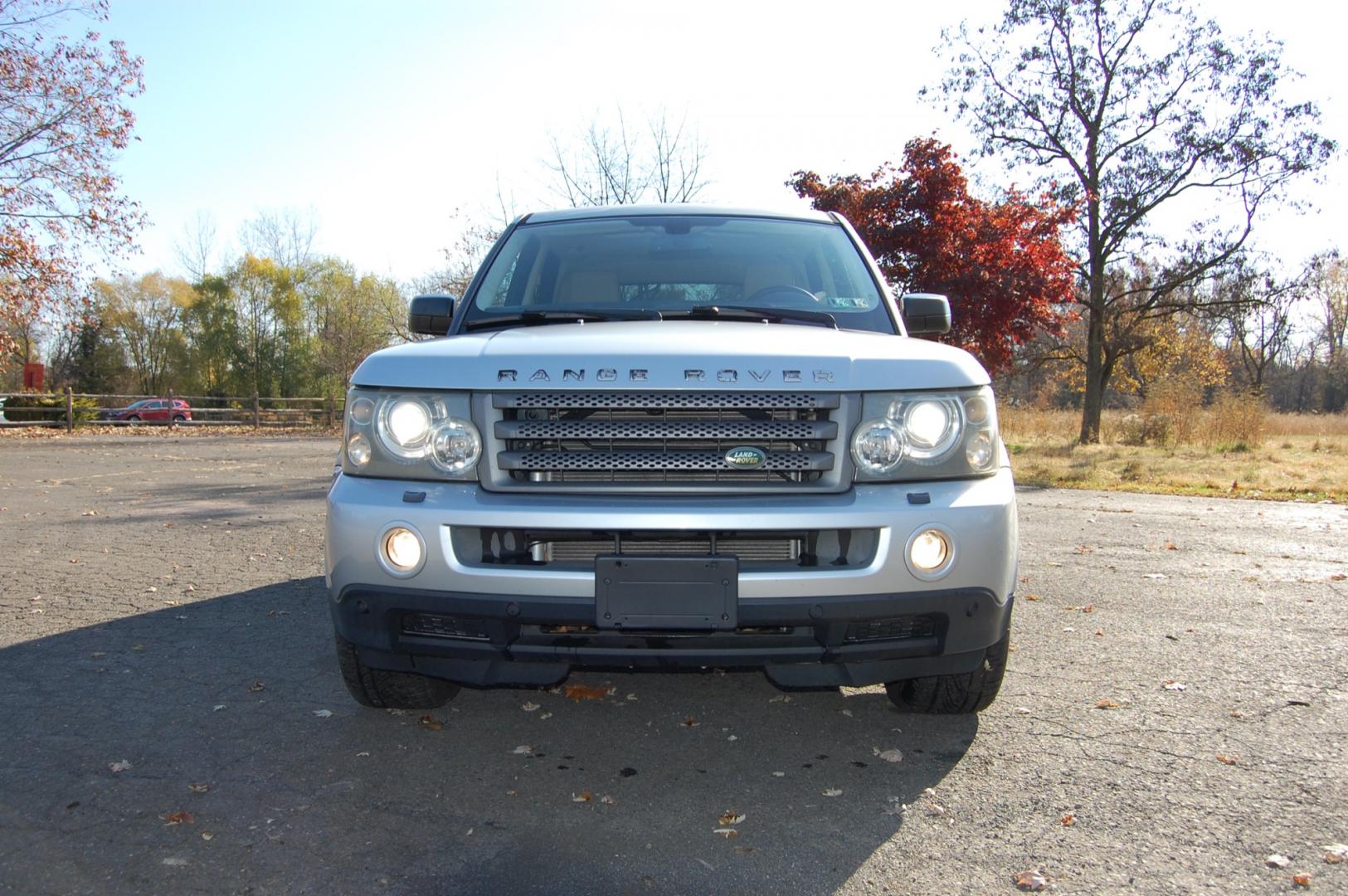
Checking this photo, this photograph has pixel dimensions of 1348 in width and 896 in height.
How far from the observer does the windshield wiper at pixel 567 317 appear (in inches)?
138

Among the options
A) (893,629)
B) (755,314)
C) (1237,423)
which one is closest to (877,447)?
(893,629)

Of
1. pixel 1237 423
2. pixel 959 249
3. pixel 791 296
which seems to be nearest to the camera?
pixel 791 296

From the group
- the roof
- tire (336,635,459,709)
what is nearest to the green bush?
the roof

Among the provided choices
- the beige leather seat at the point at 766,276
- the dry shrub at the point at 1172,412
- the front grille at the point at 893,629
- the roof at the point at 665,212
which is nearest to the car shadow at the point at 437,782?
the front grille at the point at 893,629

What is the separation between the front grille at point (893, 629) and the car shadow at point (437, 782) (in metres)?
0.48

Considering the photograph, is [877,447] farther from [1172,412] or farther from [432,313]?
[1172,412]

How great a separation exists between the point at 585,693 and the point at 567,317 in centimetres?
148

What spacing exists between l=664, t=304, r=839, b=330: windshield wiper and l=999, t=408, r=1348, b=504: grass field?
10.7m

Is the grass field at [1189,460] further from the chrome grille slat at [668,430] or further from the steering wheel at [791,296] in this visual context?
the chrome grille slat at [668,430]

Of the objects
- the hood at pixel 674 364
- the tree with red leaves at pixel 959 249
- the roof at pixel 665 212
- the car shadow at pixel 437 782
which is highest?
the tree with red leaves at pixel 959 249

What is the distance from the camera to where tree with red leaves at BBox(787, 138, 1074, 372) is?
15.1 m

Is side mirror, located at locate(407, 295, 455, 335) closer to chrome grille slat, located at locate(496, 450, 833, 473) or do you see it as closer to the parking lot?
chrome grille slat, located at locate(496, 450, 833, 473)

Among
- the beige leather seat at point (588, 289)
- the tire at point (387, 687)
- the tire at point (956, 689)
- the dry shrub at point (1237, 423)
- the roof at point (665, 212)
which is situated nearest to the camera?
the tire at point (956, 689)

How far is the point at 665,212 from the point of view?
167 inches
